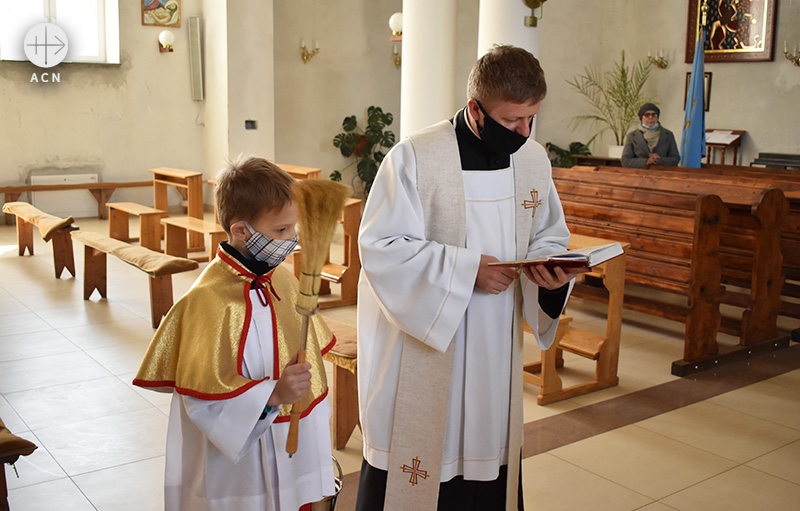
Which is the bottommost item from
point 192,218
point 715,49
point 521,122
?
point 192,218

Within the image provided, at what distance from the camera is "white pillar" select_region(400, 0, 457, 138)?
6867 mm

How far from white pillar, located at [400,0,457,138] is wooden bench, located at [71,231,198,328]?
2.58 m

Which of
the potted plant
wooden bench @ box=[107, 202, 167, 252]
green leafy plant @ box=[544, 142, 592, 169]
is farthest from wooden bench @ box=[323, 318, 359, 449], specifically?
green leafy plant @ box=[544, 142, 592, 169]

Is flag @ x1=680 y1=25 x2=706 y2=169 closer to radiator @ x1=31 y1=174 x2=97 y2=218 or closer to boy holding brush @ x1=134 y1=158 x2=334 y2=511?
radiator @ x1=31 y1=174 x2=97 y2=218

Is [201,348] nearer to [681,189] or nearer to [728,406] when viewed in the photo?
[728,406]

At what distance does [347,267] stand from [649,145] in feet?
11.9

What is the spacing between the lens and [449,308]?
209 centimetres

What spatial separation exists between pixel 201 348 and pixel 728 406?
3.26 m

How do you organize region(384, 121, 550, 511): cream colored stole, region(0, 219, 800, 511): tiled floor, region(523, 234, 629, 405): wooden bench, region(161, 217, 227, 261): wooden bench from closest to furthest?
region(384, 121, 550, 511): cream colored stole < region(0, 219, 800, 511): tiled floor < region(523, 234, 629, 405): wooden bench < region(161, 217, 227, 261): wooden bench

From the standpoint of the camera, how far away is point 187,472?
1.81 metres

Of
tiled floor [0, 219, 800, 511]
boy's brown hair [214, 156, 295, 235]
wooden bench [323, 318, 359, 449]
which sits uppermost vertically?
boy's brown hair [214, 156, 295, 235]

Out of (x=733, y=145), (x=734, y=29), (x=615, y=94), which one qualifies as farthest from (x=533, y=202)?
(x=615, y=94)

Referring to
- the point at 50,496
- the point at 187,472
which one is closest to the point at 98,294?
the point at 50,496

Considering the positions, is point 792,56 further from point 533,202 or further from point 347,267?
point 533,202
